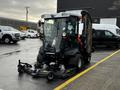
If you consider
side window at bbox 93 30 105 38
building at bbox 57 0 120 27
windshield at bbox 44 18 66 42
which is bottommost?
side window at bbox 93 30 105 38

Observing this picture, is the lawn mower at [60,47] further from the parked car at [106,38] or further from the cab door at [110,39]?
the cab door at [110,39]

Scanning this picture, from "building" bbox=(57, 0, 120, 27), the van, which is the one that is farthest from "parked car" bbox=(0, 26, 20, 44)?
"building" bbox=(57, 0, 120, 27)

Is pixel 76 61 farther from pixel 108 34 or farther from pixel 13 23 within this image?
pixel 13 23

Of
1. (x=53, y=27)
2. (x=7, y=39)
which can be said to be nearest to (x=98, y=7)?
(x=7, y=39)

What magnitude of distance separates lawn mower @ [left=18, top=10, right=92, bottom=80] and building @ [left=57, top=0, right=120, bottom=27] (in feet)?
131

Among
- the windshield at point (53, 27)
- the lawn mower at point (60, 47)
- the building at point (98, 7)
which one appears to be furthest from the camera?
the building at point (98, 7)

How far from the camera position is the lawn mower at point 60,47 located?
10211 millimetres

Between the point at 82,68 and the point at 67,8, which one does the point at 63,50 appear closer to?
the point at 82,68

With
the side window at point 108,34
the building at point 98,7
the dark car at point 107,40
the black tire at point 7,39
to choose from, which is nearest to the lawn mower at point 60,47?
the dark car at point 107,40

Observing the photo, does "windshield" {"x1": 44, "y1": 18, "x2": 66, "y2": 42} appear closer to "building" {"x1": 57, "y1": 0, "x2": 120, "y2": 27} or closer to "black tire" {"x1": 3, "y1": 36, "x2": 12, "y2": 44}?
"black tire" {"x1": 3, "y1": 36, "x2": 12, "y2": 44}

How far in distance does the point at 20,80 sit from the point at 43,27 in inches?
110

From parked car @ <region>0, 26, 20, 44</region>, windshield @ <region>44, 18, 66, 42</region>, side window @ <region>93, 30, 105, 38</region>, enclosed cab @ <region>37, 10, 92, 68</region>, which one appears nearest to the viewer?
enclosed cab @ <region>37, 10, 92, 68</region>

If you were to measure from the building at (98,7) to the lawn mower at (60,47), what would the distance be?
39.9 meters

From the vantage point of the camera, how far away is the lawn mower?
1021cm
